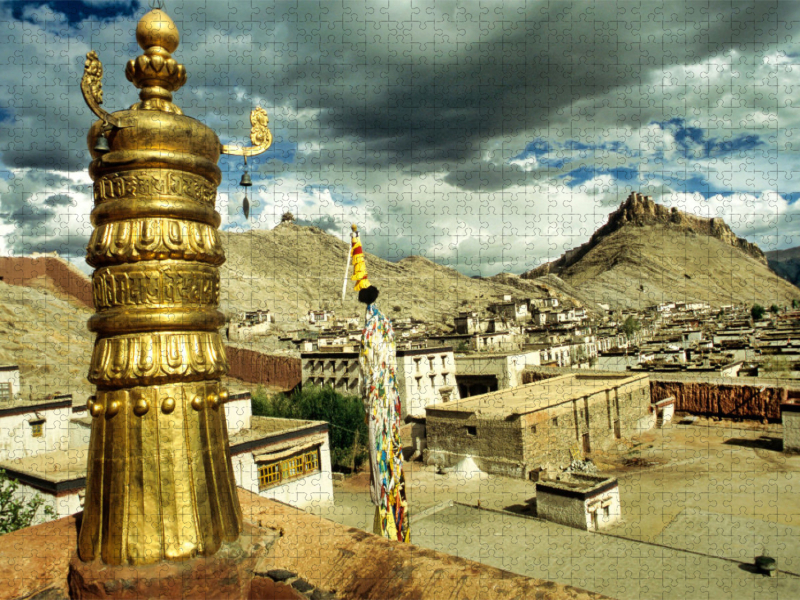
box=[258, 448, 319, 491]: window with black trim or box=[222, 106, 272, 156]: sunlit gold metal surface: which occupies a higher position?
box=[222, 106, 272, 156]: sunlit gold metal surface

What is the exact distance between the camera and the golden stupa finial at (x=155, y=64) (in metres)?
2.97

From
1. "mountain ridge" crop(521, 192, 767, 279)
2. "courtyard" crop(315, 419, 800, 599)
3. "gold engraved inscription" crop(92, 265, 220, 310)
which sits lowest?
"courtyard" crop(315, 419, 800, 599)

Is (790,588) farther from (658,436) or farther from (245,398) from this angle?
(658,436)

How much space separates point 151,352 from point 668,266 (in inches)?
6169

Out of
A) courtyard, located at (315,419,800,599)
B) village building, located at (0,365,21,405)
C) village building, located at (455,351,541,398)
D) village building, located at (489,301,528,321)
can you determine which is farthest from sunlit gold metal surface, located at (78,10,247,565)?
village building, located at (489,301,528,321)

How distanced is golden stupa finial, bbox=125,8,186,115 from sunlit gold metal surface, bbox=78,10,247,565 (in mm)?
152

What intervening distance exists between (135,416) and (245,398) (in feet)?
60.2

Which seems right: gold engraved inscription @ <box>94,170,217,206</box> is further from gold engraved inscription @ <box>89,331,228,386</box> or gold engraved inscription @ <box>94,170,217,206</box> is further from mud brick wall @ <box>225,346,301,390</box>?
mud brick wall @ <box>225,346,301,390</box>

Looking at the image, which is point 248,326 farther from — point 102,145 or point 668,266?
point 668,266

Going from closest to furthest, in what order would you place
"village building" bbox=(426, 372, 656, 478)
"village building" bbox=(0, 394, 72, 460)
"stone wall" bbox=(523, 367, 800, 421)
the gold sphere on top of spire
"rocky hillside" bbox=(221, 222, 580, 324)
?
1. the gold sphere on top of spire
2. "village building" bbox=(0, 394, 72, 460)
3. "village building" bbox=(426, 372, 656, 478)
4. "stone wall" bbox=(523, 367, 800, 421)
5. "rocky hillside" bbox=(221, 222, 580, 324)

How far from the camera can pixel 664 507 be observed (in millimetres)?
18375

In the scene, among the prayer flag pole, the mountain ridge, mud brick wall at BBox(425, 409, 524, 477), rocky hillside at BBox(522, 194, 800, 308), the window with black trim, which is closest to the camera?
the prayer flag pole

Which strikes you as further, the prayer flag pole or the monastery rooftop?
the monastery rooftop

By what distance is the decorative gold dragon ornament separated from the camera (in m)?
2.71
